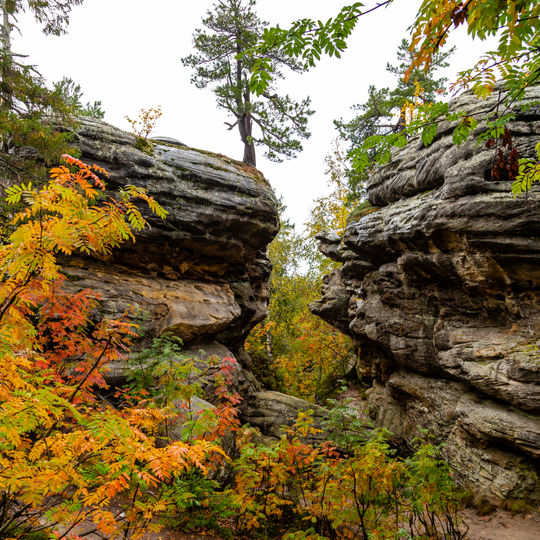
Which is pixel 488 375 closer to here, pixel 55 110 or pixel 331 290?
pixel 331 290

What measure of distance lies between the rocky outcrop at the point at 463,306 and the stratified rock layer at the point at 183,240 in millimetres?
4848

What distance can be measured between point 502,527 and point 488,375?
9.65 feet

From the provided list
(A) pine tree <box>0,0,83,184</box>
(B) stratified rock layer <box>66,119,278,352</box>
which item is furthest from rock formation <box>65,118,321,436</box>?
(A) pine tree <box>0,0,83,184</box>

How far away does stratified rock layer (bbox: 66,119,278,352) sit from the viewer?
10188 millimetres

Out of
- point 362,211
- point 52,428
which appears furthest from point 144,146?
point 52,428

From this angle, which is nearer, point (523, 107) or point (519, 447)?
point (523, 107)

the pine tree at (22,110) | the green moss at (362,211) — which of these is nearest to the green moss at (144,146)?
the pine tree at (22,110)

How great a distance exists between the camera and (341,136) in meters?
19.7

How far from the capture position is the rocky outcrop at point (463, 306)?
23.1 ft

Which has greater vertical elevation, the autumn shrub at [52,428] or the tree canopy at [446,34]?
the tree canopy at [446,34]

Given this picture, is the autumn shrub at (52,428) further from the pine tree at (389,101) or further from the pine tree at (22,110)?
the pine tree at (389,101)

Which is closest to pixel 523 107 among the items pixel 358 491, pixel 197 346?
pixel 358 491

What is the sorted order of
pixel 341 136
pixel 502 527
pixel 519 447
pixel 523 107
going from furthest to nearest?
pixel 341 136 < pixel 519 447 < pixel 502 527 < pixel 523 107

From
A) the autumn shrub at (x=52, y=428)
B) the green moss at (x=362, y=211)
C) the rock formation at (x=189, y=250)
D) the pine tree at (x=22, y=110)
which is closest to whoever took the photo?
the autumn shrub at (x=52, y=428)
